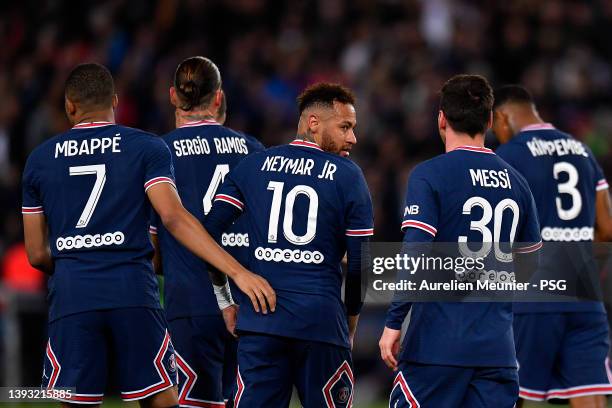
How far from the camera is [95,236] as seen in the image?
269 inches

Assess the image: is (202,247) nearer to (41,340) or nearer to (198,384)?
(198,384)

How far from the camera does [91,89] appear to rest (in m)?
7.08

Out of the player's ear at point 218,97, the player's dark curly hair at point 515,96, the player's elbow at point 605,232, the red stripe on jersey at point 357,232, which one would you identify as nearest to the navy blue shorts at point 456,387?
the red stripe on jersey at point 357,232

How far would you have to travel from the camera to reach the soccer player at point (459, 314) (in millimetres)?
6449

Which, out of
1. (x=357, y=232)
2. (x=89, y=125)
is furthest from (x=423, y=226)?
(x=89, y=125)

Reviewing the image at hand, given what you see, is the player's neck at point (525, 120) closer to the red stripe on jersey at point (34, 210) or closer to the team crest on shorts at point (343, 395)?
the team crest on shorts at point (343, 395)

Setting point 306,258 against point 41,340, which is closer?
point 306,258

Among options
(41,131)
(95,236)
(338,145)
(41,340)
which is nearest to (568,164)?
(338,145)

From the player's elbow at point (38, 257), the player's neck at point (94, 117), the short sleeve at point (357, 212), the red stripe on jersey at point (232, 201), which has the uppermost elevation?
the player's neck at point (94, 117)

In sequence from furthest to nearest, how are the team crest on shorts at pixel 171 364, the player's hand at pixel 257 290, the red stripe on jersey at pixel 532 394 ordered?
the red stripe on jersey at pixel 532 394
the team crest on shorts at pixel 171 364
the player's hand at pixel 257 290

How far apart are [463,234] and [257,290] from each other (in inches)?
48.9

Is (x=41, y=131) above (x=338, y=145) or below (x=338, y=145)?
above

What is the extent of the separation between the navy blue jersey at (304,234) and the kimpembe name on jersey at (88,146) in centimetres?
87

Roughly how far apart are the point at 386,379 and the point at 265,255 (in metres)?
6.97
